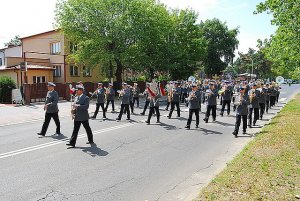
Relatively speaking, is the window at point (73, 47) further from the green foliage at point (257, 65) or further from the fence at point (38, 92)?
the green foliage at point (257, 65)

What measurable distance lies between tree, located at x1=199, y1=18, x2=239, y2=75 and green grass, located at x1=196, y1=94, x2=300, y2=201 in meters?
59.1

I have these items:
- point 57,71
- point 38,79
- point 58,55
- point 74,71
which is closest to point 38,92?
point 38,79

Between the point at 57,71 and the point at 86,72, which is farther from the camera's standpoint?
the point at 86,72

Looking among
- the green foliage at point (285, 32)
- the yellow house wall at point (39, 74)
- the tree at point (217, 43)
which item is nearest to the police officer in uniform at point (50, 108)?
the green foliage at point (285, 32)

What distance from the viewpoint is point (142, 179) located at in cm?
685

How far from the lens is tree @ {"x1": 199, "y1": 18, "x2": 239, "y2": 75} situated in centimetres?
6756

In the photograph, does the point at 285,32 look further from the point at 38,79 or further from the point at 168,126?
the point at 38,79

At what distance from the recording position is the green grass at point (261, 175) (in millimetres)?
5559

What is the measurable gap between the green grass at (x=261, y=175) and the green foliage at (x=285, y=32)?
15.5 ft

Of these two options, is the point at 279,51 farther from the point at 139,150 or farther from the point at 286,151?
the point at 139,150

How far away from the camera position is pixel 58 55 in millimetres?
38344

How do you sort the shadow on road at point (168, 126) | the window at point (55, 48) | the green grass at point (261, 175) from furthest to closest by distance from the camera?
the window at point (55, 48), the shadow on road at point (168, 126), the green grass at point (261, 175)

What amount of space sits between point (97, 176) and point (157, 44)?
32175mm

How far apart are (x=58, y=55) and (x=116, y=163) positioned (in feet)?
107
